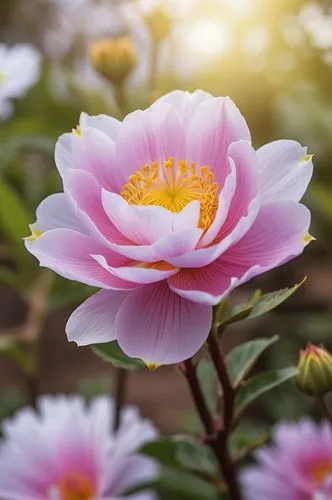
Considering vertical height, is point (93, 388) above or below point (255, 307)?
below

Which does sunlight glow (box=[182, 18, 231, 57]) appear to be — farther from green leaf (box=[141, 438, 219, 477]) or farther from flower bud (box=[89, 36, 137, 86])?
green leaf (box=[141, 438, 219, 477])

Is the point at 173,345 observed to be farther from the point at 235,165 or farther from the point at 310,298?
the point at 310,298

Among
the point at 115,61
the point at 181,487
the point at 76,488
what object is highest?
the point at 115,61

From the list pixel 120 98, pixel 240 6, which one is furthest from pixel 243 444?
pixel 240 6

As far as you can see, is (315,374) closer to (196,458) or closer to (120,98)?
(196,458)

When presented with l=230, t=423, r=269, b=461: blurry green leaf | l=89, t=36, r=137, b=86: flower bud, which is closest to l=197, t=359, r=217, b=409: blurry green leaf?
l=230, t=423, r=269, b=461: blurry green leaf

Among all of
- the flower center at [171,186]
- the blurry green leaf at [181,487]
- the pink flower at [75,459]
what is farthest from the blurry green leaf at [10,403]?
the flower center at [171,186]
